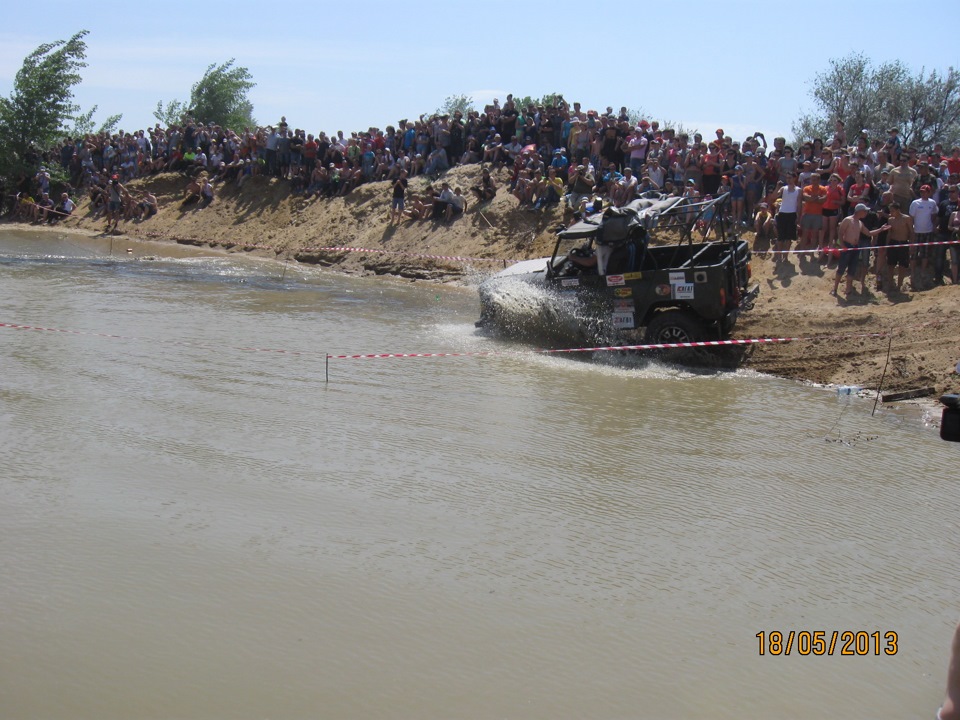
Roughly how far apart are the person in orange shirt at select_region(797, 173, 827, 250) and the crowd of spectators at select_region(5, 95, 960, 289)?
18 millimetres

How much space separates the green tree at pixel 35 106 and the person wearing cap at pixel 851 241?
2789 centimetres

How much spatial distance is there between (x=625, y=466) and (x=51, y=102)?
3132 cm

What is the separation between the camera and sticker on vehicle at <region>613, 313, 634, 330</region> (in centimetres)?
1180

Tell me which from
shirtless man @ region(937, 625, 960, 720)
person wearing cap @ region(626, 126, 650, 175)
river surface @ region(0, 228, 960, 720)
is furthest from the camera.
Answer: person wearing cap @ region(626, 126, 650, 175)

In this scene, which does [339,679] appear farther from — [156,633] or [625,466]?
[625,466]

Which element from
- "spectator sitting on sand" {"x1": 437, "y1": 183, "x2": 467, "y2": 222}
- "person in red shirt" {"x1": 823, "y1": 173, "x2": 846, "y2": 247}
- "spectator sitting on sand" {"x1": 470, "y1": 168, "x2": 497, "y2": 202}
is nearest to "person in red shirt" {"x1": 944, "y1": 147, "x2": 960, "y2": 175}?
"person in red shirt" {"x1": 823, "y1": 173, "x2": 846, "y2": 247}

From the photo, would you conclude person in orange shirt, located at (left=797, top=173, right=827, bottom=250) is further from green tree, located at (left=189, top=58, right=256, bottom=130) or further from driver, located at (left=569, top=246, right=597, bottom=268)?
green tree, located at (left=189, top=58, right=256, bottom=130)

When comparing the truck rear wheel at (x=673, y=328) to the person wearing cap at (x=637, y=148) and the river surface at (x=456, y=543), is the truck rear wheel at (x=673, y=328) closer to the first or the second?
the river surface at (x=456, y=543)

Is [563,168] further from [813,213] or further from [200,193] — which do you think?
[200,193]

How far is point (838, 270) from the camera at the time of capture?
1333cm

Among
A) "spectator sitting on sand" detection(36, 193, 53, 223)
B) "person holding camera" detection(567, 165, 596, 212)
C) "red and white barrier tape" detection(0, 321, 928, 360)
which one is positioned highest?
"person holding camera" detection(567, 165, 596, 212)

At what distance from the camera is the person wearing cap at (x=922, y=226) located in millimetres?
13086

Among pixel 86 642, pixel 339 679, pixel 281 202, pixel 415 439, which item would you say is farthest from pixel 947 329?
pixel 281 202

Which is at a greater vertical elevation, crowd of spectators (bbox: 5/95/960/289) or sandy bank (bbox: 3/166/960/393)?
crowd of spectators (bbox: 5/95/960/289)
